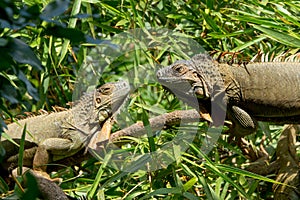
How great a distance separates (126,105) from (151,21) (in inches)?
29.8

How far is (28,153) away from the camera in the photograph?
315cm

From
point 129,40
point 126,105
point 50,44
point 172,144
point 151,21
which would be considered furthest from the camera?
point 151,21

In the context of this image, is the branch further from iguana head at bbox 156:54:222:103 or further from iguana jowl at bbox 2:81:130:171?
iguana jowl at bbox 2:81:130:171


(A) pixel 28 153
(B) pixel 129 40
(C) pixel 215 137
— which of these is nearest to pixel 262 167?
(C) pixel 215 137

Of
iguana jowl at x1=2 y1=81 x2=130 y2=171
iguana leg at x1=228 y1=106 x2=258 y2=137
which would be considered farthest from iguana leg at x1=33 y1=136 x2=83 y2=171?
iguana leg at x1=228 y1=106 x2=258 y2=137

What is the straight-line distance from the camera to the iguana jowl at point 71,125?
10.3 ft

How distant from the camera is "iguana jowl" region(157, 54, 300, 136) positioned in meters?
2.58

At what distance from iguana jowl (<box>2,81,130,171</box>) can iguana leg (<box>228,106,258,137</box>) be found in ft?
2.75

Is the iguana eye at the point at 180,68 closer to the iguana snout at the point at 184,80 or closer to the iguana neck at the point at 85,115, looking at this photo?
the iguana snout at the point at 184,80

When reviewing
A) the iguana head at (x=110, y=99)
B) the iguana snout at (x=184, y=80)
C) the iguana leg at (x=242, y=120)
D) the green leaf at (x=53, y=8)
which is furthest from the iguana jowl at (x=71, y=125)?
the green leaf at (x=53, y=8)

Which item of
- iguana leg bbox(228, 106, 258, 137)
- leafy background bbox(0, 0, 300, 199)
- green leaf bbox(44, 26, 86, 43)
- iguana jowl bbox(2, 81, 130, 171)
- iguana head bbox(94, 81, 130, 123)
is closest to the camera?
green leaf bbox(44, 26, 86, 43)

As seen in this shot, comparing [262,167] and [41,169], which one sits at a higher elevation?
[41,169]

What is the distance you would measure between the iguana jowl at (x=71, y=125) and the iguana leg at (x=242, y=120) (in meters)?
0.84

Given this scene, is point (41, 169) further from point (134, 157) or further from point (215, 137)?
point (215, 137)
